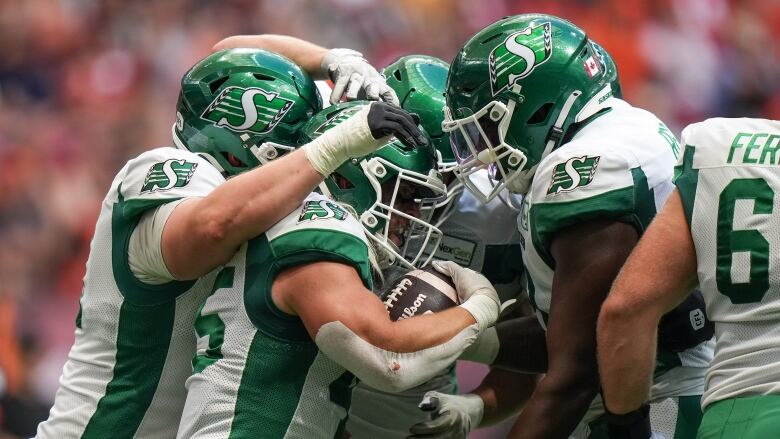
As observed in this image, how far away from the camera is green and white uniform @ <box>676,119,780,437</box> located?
245cm

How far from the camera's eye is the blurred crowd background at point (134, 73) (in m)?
6.41

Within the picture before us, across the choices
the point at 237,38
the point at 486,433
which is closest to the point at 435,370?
the point at 237,38

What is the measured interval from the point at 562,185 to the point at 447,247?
872 millimetres

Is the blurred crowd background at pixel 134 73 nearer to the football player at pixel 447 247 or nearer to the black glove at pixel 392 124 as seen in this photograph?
the football player at pixel 447 247

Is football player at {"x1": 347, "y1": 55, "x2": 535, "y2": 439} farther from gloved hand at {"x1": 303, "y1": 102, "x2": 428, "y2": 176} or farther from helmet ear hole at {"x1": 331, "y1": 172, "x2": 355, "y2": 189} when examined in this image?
gloved hand at {"x1": 303, "y1": 102, "x2": 428, "y2": 176}

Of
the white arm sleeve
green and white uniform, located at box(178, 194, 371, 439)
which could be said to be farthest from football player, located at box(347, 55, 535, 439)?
the white arm sleeve

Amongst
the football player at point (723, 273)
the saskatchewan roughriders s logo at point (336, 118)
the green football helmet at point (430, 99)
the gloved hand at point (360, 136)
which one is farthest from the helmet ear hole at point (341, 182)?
the football player at point (723, 273)

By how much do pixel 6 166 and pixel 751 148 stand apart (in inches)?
206

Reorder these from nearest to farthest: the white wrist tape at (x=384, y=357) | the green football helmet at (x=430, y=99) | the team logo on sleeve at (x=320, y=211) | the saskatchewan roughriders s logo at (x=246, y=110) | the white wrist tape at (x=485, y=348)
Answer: the white wrist tape at (x=384, y=357)
the team logo on sleeve at (x=320, y=211)
the saskatchewan roughriders s logo at (x=246, y=110)
the white wrist tape at (x=485, y=348)
the green football helmet at (x=430, y=99)

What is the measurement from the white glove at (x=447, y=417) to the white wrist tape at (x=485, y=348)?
5.1 inches

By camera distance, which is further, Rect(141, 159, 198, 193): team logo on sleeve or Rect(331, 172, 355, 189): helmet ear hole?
Rect(331, 172, 355, 189): helmet ear hole

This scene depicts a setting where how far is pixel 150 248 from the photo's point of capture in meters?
2.98

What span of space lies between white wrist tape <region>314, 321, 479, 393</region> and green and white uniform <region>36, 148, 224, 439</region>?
0.55 m

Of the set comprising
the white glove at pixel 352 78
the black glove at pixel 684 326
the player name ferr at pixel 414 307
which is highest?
the white glove at pixel 352 78
